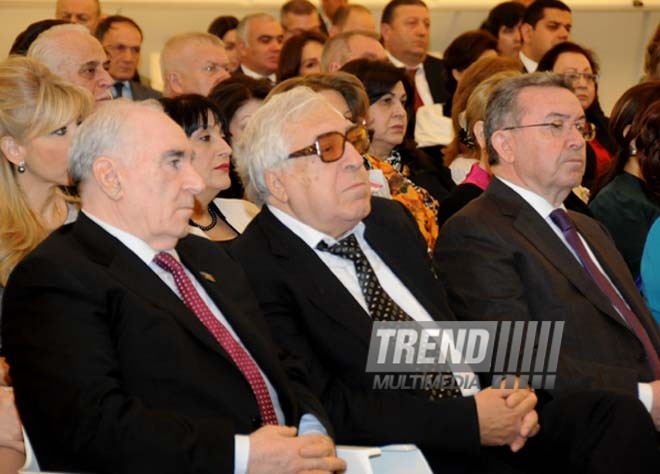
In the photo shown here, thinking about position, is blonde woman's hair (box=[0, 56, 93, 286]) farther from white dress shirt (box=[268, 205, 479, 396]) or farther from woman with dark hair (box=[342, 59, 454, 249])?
woman with dark hair (box=[342, 59, 454, 249])

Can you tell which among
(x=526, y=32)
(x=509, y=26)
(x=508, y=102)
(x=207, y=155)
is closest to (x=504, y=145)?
(x=508, y=102)

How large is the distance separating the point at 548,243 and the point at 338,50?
9.52ft

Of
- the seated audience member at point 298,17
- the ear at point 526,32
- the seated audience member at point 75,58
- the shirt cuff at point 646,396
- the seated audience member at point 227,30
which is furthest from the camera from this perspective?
the seated audience member at point 298,17

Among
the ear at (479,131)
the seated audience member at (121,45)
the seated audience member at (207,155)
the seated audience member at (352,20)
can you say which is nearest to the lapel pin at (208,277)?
the seated audience member at (207,155)

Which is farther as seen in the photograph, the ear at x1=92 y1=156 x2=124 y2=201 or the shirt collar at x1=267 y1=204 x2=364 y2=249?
the shirt collar at x1=267 y1=204 x2=364 y2=249

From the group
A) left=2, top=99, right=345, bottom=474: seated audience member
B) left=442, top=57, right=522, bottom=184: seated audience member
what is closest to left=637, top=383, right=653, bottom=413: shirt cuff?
left=2, top=99, right=345, bottom=474: seated audience member

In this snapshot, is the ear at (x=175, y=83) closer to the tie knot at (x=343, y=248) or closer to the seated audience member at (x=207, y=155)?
the seated audience member at (x=207, y=155)

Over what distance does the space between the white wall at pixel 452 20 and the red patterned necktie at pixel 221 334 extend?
5.85 meters

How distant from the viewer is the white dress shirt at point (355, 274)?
3.10 metres

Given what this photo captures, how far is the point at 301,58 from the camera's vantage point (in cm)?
656

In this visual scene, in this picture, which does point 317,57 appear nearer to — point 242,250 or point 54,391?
point 242,250

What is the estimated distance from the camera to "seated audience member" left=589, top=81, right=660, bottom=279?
13.8 ft

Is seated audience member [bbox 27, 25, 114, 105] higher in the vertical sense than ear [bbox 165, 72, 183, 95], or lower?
higher

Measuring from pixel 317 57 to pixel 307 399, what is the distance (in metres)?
4.05
